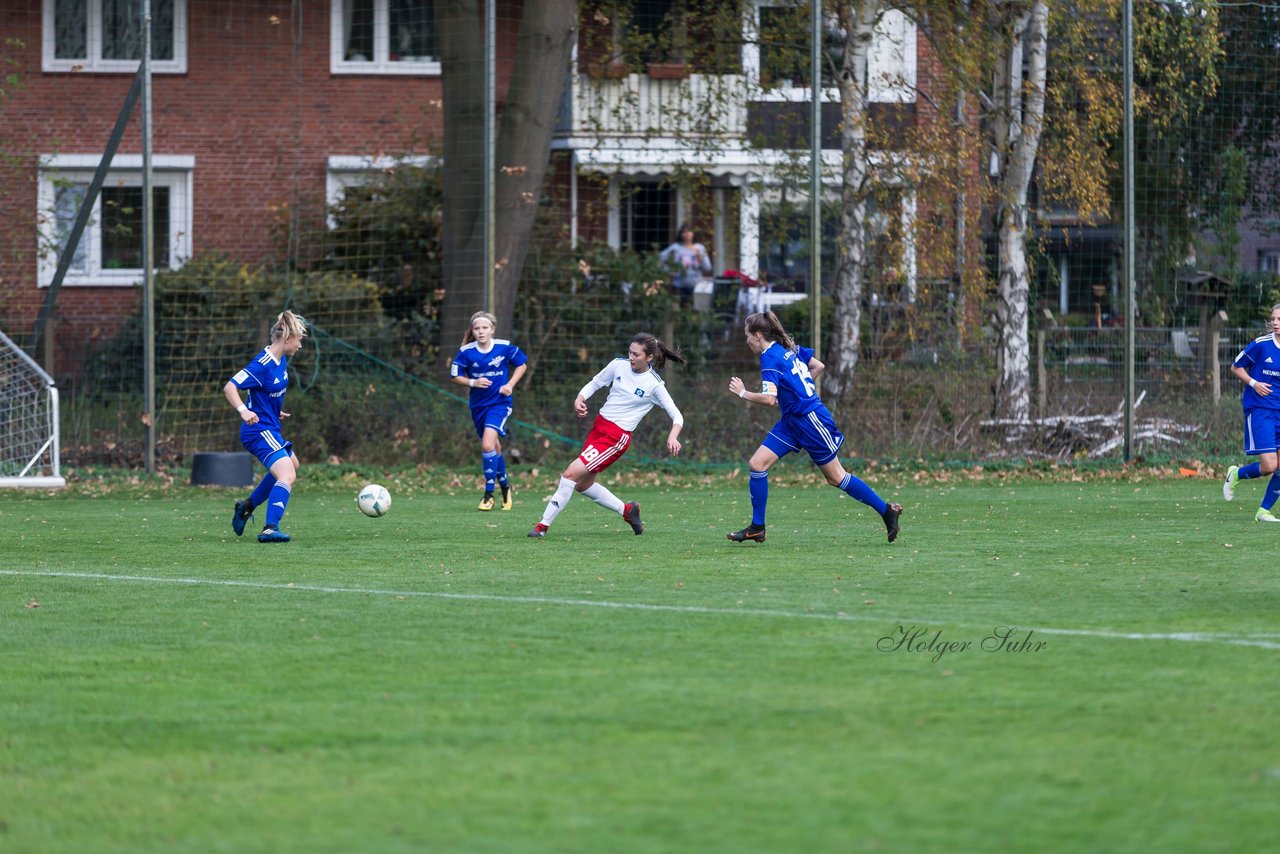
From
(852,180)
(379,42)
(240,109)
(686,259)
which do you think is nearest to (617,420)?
(852,180)

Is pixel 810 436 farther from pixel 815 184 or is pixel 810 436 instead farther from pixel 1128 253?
pixel 1128 253

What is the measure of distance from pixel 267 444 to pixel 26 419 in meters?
6.65

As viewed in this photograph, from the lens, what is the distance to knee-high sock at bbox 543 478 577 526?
39.7 ft

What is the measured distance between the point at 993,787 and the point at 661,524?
8483 millimetres

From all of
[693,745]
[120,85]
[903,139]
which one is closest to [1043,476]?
[903,139]

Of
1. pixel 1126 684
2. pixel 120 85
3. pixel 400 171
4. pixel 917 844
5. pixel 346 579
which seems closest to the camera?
pixel 917 844

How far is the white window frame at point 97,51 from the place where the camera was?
26500 mm

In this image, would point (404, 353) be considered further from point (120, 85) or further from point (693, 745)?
point (693, 745)

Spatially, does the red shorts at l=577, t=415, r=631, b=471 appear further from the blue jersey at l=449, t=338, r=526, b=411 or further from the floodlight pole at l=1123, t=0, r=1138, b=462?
the floodlight pole at l=1123, t=0, r=1138, b=462

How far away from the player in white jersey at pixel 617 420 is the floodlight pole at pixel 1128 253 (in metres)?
8.24

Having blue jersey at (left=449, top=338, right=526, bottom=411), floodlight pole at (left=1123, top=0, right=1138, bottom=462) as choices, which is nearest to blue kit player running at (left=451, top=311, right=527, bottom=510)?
blue jersey at (left=449, top=338, right=526, bottom=411)

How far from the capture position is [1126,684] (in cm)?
622

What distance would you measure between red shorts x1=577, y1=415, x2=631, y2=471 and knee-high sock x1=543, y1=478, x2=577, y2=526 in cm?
18

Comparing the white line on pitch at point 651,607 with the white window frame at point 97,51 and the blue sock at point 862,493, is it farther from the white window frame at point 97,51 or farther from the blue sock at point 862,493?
the white window frame at point 97,51
